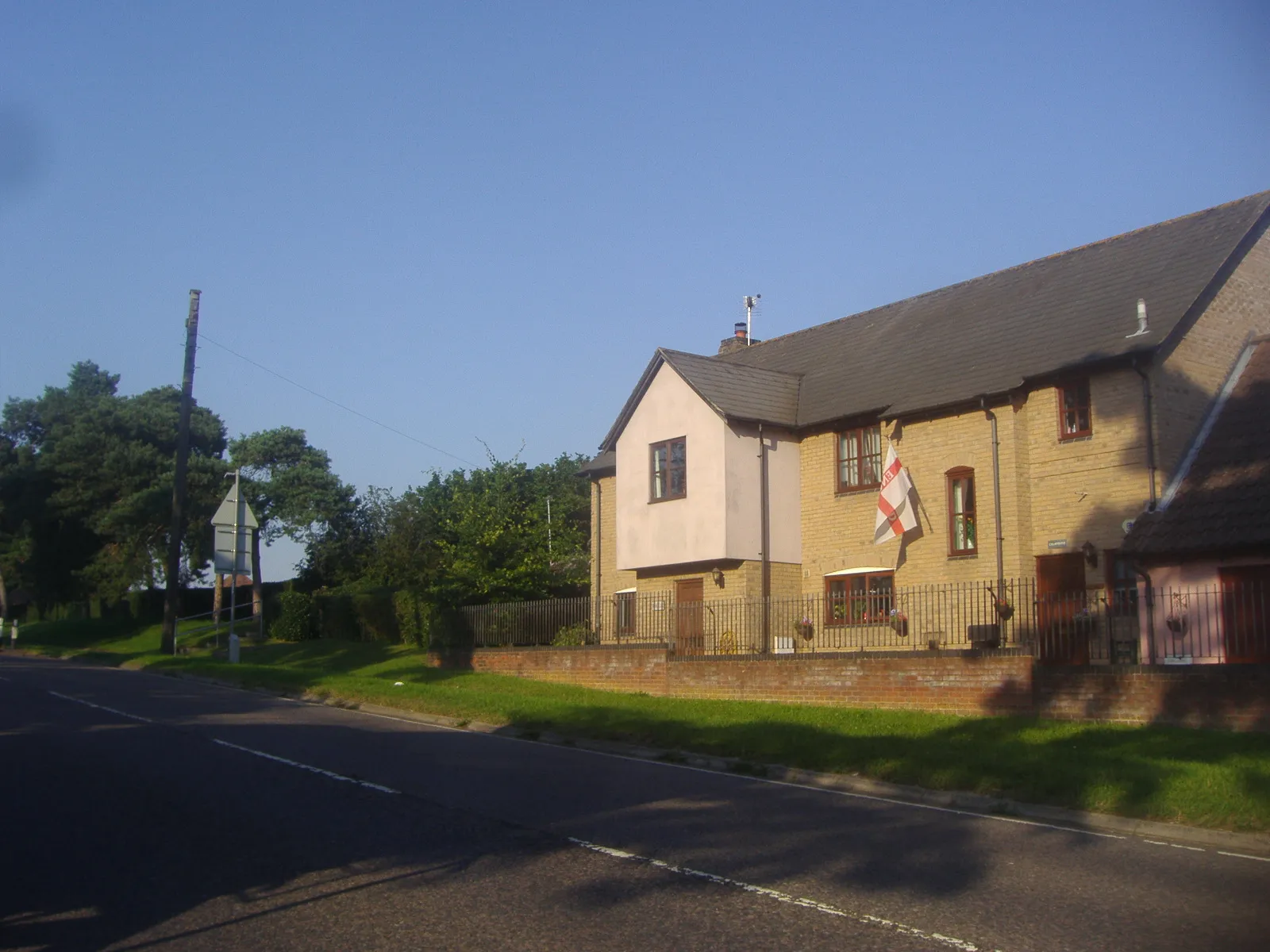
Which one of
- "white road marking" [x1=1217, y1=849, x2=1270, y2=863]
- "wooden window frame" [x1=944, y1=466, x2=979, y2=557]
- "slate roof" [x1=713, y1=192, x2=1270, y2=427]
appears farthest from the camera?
"wooden window frame" [x1=944, y1=466, x2=979, y2=557]

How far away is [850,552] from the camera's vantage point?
87.8ft

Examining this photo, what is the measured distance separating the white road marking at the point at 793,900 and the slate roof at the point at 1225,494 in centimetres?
1344

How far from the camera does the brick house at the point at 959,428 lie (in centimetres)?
2227

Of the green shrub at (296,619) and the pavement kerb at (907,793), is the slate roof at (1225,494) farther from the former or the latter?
the green shrub at (296,619)

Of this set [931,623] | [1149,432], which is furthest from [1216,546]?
[931,623]

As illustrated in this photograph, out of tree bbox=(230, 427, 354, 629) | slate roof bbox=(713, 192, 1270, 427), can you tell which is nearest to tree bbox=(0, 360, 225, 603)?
tree bbox=(230, 427, 354, 629)

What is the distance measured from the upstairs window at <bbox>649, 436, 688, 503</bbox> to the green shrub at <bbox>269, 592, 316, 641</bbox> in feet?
65.7

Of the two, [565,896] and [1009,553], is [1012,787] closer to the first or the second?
[565,896]

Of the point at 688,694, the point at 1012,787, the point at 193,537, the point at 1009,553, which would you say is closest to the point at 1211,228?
the point at 1009,553

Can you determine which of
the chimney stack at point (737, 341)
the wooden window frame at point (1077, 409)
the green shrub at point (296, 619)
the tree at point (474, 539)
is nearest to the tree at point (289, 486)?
the tree at point (474, 539)

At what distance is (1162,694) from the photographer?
16562 mm

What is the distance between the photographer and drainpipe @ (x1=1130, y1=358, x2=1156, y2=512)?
21.2m

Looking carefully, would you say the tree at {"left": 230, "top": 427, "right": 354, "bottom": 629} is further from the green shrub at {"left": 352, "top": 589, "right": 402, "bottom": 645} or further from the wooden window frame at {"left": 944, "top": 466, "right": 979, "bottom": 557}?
the wooden window frame at {"left": 944, "top": 466, "right": 979, "bottom": 557}

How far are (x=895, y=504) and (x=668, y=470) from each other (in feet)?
20.1
